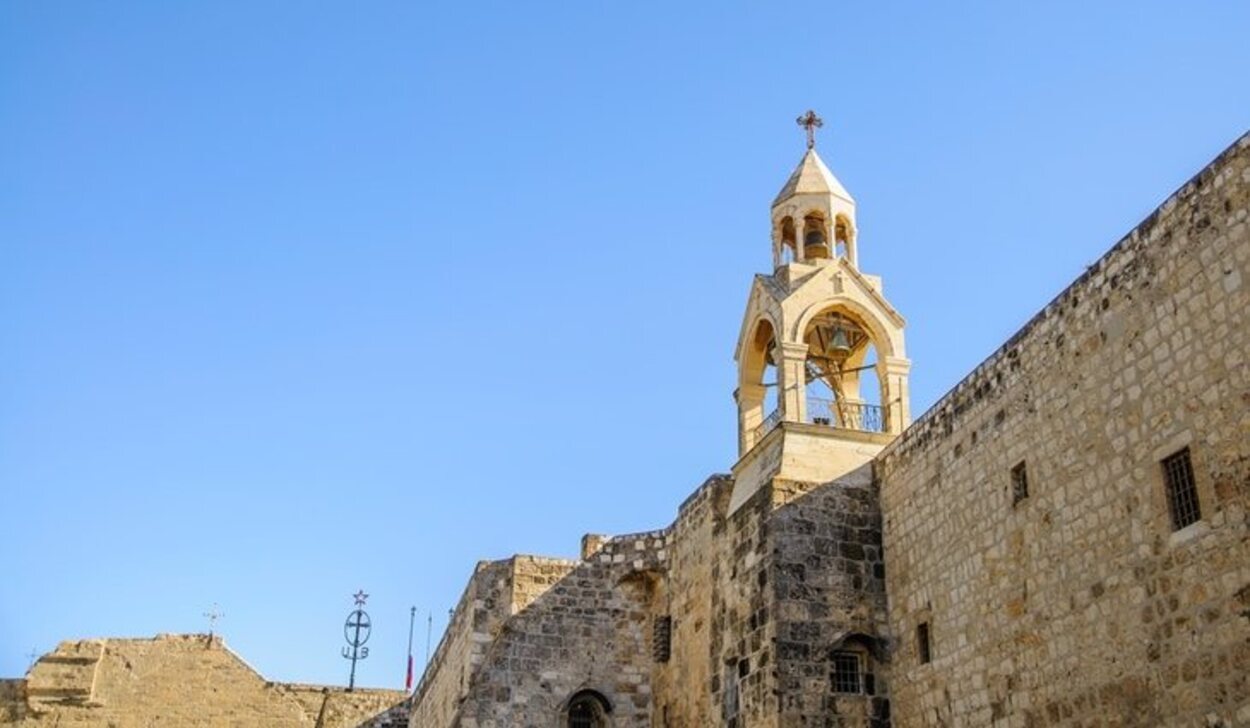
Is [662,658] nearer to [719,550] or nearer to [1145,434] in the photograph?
[719,550]

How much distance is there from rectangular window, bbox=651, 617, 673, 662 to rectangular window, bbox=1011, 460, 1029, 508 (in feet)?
Answer: 26.2

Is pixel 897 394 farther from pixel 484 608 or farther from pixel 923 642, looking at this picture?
pixel 484 608

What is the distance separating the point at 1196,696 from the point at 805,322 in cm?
835

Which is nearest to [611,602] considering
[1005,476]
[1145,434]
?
[1005,476]

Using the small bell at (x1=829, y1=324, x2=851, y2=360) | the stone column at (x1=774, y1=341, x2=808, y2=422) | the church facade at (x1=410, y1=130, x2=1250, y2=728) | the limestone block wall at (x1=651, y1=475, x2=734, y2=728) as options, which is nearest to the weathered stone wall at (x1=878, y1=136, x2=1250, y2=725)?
the church facade at (x1=410, y1=130, x2=1250, y2=728)

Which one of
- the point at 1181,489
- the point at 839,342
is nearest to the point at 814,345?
the point at 839,342

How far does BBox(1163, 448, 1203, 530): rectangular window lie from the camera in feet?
31.2

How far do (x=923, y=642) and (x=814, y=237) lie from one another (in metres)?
6.82

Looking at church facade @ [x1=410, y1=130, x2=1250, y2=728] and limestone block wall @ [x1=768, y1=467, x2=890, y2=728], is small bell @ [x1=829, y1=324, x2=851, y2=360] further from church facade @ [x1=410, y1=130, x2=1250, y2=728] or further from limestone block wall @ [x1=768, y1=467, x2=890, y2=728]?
limestone block wall @ [x1=768, y1=467, x2=890, y2=728]

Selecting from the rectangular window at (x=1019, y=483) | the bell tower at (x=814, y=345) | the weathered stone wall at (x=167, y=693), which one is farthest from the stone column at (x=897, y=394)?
the weathered stone wall at (x=167, y=693)

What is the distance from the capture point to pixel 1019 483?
11.9 m

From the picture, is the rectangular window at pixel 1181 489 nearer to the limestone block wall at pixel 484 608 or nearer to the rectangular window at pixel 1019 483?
the rectangular window at pixel 1019 483

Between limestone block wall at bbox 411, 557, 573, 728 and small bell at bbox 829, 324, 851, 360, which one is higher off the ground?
small bell at bbox 829, 324, 851, 360

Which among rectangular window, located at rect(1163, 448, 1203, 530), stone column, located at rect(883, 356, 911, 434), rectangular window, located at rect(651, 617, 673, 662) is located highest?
stone column, located at rect(883, 356, 911, 434)
